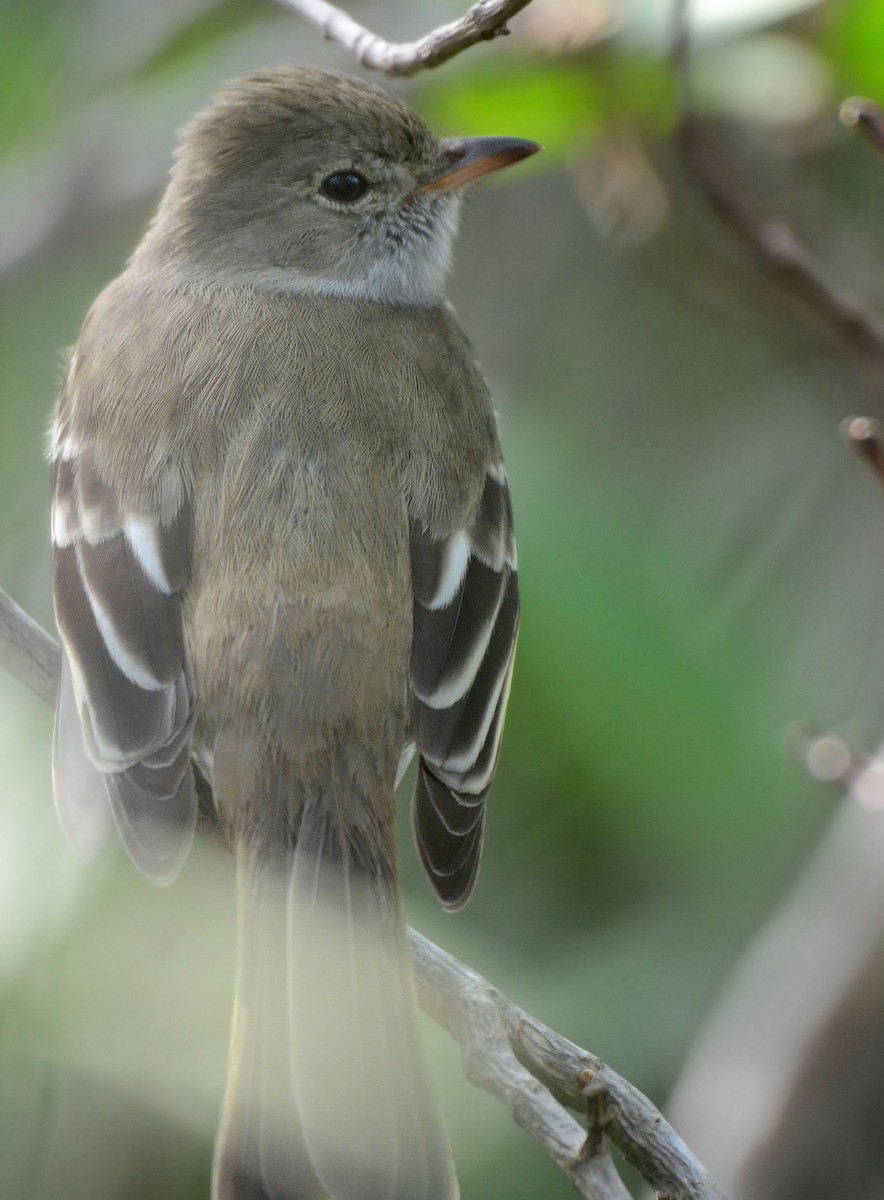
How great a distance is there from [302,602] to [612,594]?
3.73ft

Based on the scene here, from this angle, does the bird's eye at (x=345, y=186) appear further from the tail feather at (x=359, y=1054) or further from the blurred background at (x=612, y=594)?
the tail feather at (x=359, y=1054)

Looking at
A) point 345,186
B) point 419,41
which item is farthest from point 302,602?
point 345,186

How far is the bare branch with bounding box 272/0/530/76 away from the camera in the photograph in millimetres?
2626

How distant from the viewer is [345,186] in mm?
3812

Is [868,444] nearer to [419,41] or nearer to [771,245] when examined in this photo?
[771,245]

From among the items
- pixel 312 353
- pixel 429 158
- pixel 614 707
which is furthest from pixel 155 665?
pixel 429 158

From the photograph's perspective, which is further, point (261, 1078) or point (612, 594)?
point (612, 594)

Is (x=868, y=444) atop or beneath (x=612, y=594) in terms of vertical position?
atop

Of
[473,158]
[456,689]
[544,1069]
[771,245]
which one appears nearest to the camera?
[544,1069]

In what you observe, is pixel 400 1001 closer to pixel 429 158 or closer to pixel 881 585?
pixel 429 158

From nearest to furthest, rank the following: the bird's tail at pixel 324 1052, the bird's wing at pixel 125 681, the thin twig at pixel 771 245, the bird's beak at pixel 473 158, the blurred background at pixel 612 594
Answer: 1. the bird's tail at pixel 324 1052
2. the bird's wing at pixel 125 681
3. the blurred background at pixel 612 594
4. the bird's beak at pixel 473 158
5. the thin twig at pixel 771 245

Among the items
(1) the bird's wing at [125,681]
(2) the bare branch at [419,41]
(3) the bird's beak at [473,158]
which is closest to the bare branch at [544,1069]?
(1) the bird's wing at [125,681]

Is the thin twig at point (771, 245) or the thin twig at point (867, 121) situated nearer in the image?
the thin twig at point (867, 121)

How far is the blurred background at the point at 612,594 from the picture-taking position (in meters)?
3.42
